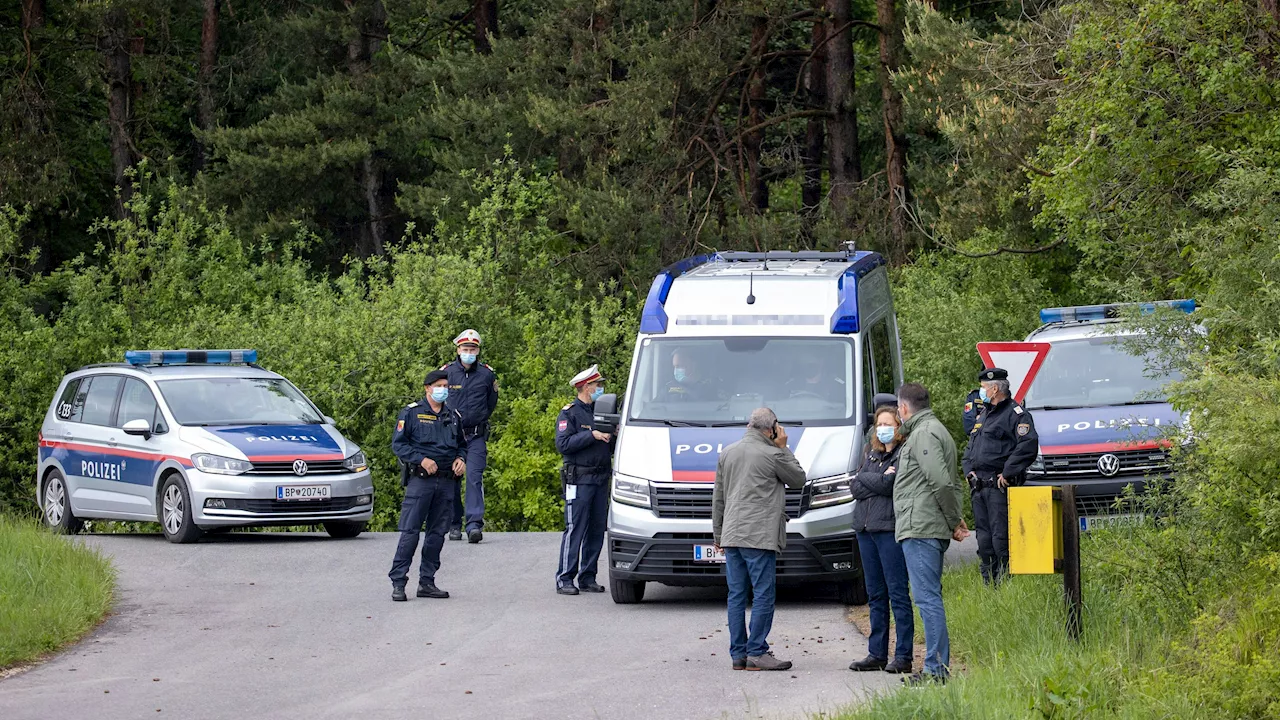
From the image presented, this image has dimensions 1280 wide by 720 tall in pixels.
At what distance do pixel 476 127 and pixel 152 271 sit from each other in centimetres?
822

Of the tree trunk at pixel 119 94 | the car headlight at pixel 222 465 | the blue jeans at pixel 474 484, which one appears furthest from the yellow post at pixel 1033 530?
the tree trunk at pixel 119 94

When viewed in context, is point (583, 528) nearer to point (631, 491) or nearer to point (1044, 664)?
point (631, 491)

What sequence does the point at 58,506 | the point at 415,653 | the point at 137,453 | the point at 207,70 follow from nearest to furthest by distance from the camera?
the point at 415,653 < the point at 137,453 < the point at 58,506 < the point at 207,70

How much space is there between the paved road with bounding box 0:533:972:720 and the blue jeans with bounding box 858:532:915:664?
0.91 ft

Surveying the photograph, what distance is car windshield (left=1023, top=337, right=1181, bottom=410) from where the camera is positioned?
615 inches

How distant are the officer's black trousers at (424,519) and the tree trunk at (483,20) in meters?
25.8

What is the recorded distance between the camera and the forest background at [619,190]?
1132cm

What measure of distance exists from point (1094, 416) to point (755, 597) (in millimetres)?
5895

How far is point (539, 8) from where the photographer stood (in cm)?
3716

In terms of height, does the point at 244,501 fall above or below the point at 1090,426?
below

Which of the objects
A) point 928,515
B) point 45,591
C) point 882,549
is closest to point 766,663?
point 882,549

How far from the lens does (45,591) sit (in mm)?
12281

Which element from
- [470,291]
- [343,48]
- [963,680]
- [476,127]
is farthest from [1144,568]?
[343,48]

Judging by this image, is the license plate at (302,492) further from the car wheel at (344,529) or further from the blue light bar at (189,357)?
the blue light bar at (189,357)
